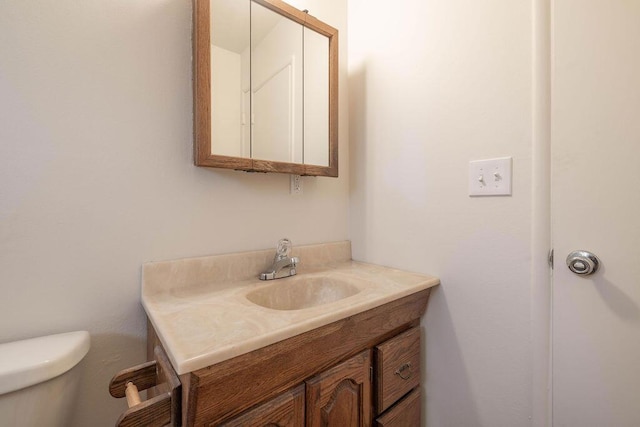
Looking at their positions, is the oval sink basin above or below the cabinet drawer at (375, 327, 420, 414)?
above

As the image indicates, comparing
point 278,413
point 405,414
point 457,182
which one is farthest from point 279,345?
point 457,182

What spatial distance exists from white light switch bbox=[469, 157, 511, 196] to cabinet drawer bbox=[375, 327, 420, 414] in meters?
0.54

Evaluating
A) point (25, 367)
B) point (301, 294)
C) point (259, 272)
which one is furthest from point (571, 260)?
point (25, 367)

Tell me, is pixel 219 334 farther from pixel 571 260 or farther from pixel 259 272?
pixel 571 260

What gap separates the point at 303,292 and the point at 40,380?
2.28ft

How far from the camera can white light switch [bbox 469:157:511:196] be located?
0.86 metres

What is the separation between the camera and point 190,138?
3.01ft

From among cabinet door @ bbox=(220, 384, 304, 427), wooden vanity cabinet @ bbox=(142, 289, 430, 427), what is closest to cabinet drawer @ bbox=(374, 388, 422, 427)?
wooden vanity cabinet @ bbox=(142, 289, 430, 427)

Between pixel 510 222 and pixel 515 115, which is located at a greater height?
pixel 515 115

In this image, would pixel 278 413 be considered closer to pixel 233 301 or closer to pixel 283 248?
pixel 233 301

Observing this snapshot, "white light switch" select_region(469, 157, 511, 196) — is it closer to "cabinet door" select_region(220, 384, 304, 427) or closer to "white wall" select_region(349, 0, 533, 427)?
"white wall" select_region(349, 0, 533, 427)

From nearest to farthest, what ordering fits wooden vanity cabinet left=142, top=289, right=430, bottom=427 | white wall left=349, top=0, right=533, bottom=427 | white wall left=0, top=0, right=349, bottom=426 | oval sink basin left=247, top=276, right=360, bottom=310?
wooden vanity cabinet left=142, top=289, right=430, bottom=427 → white wall left=0, top=0, right=349, bottom=426 → white wall left=349, top=0, right=533, bottom=427 → oval sink basin left=247, top=276, right=360, bottom=310

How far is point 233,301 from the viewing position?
78 centimetres

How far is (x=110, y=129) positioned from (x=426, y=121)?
103 cm
